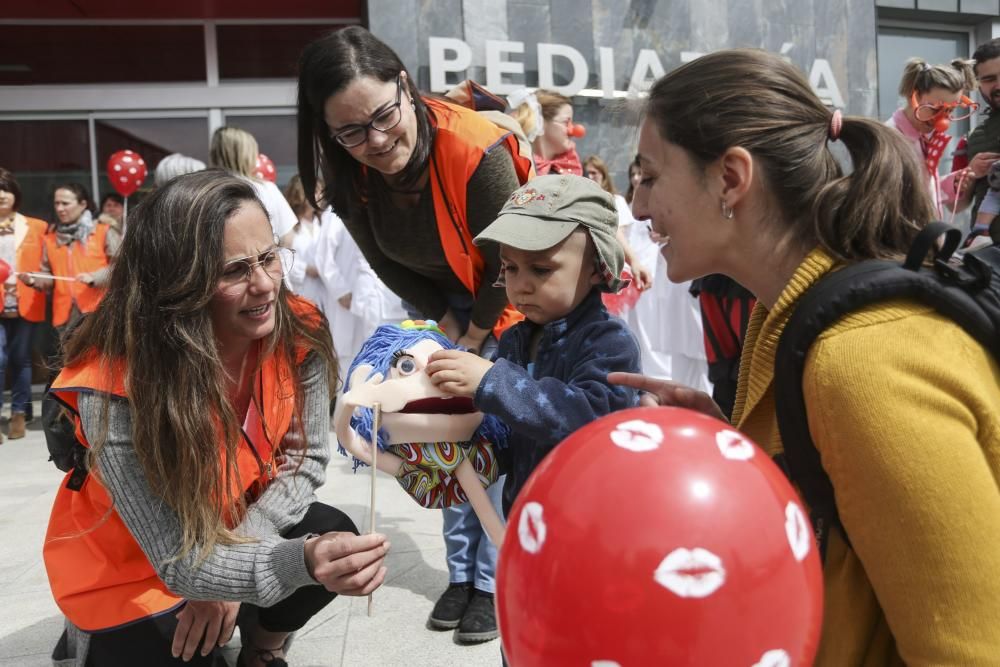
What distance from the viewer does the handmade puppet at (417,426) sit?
1.71 metres

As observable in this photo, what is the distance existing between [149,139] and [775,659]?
28.3 feet

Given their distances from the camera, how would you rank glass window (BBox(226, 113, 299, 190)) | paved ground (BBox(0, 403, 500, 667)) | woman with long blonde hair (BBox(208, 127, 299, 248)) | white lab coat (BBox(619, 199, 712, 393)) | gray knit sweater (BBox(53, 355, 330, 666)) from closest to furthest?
gray knit sweater (BBox(53, 355, 330, 666))
paved ground (BBox(0, 403, 500, 667))
woman with long blonde hair (BBox(208, 127, 299, 248))
white lab coat (BBox(619, 199, 712, 393))
glass window (BBox(226, 113, 299, 190))

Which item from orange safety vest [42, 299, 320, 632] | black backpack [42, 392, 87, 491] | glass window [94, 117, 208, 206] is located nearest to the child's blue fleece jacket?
orange safety vest [42, 299, 320, 632]

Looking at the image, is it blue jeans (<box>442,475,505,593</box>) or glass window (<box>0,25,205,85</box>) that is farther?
glass window (<box>0,25,205,85</box>)

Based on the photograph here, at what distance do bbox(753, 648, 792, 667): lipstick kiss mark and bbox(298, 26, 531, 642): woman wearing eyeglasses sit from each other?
1.49 m

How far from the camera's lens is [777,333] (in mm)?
1206

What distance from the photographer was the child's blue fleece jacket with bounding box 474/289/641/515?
162 centimetres

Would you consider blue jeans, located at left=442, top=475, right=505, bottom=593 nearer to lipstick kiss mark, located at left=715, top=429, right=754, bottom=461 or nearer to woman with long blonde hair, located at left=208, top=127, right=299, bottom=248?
lipstick kiss mark, located at left=715, top=429, right=754, bottom=461

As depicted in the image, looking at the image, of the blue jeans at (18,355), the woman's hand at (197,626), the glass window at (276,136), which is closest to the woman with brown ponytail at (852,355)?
the woman's hand at (197,626)

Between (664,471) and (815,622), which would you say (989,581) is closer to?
(815,622)

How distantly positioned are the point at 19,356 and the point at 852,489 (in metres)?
7.11

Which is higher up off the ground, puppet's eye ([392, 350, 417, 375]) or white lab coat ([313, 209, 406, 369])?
puppet's eye ([392, 350, 417, 375])

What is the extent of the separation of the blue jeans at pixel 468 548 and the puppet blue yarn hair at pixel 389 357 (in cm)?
85

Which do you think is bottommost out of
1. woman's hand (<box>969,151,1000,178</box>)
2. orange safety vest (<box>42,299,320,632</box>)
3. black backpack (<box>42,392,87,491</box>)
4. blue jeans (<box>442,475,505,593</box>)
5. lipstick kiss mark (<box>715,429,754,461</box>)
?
blue jeans (<box>442,475,505,593</box>)
